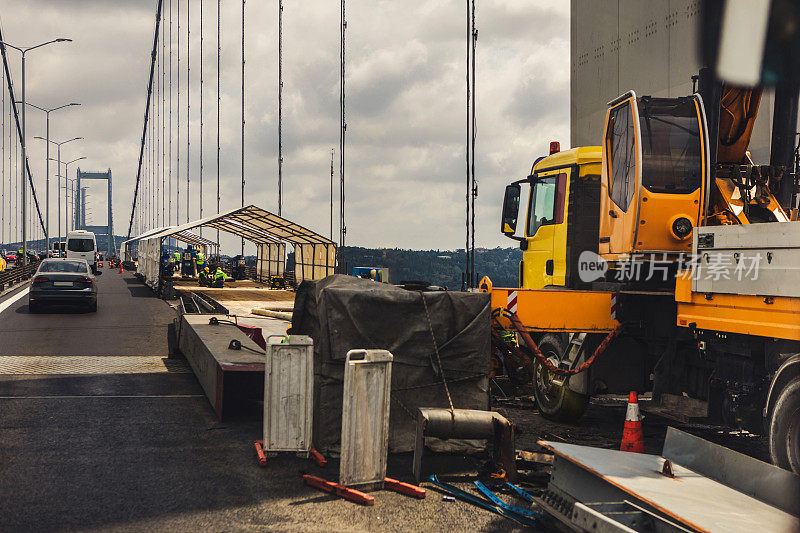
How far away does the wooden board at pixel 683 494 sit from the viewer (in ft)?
14.3

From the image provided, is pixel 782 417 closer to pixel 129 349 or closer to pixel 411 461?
pixel 411 461

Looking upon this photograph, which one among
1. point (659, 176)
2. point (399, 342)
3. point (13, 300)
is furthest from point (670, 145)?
point (13, 300)

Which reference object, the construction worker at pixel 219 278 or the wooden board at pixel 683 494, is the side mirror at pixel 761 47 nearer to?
the wooden board at pixel 683 494

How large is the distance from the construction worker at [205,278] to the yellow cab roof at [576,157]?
109ft

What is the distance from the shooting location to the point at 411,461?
707 cm

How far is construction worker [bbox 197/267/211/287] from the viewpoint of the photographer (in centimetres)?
4139

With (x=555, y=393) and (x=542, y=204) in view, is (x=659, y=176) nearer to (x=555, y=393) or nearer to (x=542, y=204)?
(x=542, y=204)

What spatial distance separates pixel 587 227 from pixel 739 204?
1887 millimetres

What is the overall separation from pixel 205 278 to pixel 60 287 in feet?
61.2

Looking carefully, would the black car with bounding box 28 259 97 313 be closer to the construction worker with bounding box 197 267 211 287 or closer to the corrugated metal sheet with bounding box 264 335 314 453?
the construction worker with bounding box 197 267 211 287

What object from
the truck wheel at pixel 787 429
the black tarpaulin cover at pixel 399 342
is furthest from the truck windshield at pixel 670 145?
the truck wheel at pixel 787 429

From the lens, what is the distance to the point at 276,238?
1636 inches

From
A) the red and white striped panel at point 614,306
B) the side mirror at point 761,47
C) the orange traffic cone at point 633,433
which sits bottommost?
the orange traffic cone at point 633,433

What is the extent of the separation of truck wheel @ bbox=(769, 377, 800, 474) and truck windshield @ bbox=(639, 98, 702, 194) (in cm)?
302
